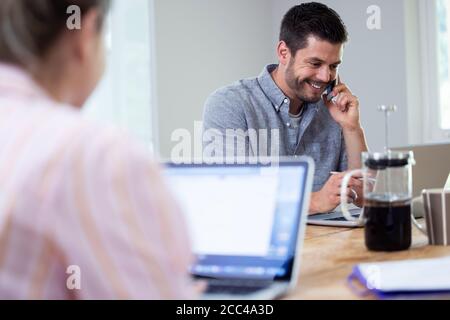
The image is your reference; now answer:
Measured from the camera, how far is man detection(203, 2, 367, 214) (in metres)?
2.19

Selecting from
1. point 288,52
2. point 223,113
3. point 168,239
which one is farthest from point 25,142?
point 288,52

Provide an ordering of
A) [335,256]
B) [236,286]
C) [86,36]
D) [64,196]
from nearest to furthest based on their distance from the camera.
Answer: [64,196] → [86,36] → [236,286] → [335,256]

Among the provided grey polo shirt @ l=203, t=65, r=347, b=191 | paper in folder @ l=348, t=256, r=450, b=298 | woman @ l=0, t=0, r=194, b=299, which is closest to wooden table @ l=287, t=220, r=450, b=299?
paper in folder @ l=348, t=256, r=450, b=298

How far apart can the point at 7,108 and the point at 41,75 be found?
48mm

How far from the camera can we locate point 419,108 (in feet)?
12.0

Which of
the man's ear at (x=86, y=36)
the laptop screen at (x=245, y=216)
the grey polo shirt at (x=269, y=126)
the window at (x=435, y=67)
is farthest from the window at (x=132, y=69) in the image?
the man's ear at (x=86, y=36)

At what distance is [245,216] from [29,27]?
0.46 meters

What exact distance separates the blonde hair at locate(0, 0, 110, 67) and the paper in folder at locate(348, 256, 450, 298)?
0.58 m

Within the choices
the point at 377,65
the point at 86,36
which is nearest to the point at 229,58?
the point at 377,65

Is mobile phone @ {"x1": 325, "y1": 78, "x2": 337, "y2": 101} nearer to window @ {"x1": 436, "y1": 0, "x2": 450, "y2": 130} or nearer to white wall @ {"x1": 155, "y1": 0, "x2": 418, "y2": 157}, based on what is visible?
white wall @ {"x1": 155, "y1": 0, "x2": 418, "y2": 157}

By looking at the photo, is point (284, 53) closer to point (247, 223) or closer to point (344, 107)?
point (344, 107)

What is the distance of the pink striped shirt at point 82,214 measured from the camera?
599mm

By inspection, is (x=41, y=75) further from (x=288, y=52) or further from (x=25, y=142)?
(x=288, y=52)

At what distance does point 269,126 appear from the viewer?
224 cm
